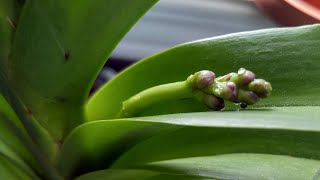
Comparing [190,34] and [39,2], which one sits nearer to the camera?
[39,2]

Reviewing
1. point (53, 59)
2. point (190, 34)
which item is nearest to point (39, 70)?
point (53, 59)

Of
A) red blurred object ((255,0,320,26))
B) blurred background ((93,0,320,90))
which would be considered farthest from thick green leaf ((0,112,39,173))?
red blurred object ((255,0,320,26))

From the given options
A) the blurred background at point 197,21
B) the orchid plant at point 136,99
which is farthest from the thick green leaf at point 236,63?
the blurred background at point 197,21

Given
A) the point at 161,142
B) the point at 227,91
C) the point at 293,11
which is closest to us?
the point at 227,91

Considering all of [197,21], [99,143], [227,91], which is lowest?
[197,21]

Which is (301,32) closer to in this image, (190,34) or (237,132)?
(237,132)

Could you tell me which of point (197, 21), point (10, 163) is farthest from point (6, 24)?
point (197, 21)

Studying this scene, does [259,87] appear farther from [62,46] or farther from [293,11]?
[293,11]
